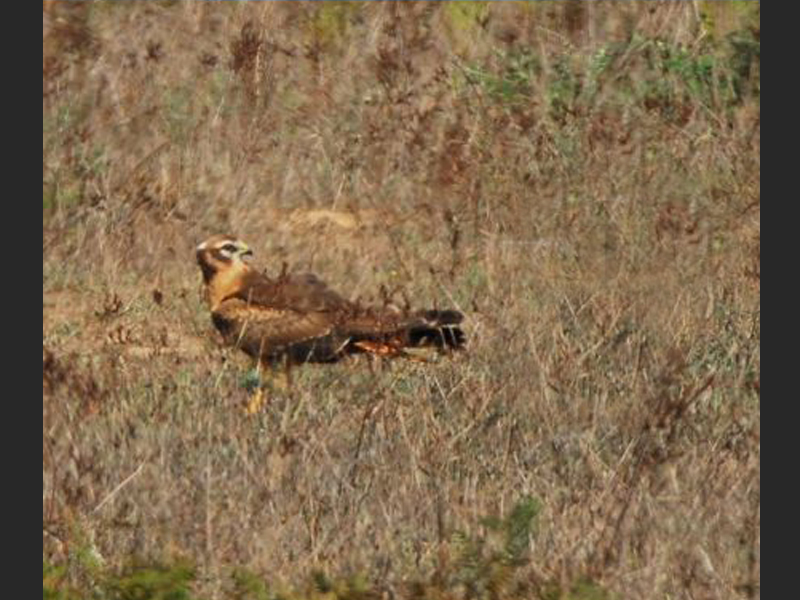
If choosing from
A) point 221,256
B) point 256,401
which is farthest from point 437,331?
point 221,256

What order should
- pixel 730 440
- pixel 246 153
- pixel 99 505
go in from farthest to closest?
pixel 246 153 < pixel 730 440 < pixel 99 505

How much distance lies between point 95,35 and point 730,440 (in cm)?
652

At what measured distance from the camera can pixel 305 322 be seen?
9.39 m

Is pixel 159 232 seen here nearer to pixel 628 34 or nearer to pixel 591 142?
pixel 591 142

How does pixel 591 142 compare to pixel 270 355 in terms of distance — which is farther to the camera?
pixel 591 142

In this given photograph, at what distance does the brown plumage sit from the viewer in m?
9.11

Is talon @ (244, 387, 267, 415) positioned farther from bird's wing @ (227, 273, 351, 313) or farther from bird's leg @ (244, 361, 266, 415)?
bird's wing @ (227, 273, 351, 313)

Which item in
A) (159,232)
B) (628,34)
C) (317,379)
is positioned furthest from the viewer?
(628,34)

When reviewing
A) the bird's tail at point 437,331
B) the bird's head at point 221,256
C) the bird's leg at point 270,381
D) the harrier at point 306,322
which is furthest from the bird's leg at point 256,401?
the bird's head at point 221,256

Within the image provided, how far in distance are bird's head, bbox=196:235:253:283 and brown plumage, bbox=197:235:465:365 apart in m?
0.01

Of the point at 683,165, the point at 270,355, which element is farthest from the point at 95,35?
the point at 270,355

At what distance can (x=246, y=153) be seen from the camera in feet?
40.6

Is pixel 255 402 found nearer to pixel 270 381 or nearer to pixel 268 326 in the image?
pixel 270 381

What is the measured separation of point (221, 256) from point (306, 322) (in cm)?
80
